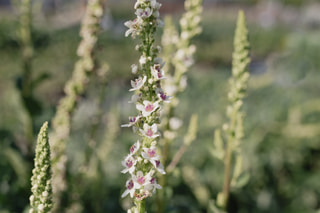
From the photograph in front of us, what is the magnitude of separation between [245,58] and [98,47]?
2.62 ft

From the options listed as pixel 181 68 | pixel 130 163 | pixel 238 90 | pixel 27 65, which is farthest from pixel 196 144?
pixel 130 163

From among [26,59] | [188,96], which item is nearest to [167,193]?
[26,59]

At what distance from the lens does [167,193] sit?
191 cm

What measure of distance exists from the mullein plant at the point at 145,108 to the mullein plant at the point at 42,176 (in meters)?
0.25

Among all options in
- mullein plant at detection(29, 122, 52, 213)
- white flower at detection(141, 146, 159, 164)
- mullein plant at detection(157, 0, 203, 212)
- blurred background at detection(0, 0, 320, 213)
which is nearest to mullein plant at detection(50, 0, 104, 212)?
blurred background at detection(0, 0, 320, 213)

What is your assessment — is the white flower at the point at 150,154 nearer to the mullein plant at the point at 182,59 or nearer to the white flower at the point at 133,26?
the white flower at the point at 133,26

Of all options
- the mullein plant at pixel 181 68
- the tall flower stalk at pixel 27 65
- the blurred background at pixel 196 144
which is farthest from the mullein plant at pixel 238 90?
the tall flower stalk at pixel 27 65

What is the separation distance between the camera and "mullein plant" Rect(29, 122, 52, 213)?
3.66ft

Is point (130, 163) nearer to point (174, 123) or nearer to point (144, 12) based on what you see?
point (144, 12)

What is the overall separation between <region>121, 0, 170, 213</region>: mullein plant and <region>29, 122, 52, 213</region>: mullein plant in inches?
9.8

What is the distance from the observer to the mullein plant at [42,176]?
1114mm

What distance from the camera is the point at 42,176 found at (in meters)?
1.14

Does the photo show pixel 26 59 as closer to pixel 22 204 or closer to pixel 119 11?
pixel 22 204

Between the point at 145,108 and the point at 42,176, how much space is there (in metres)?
0.40
